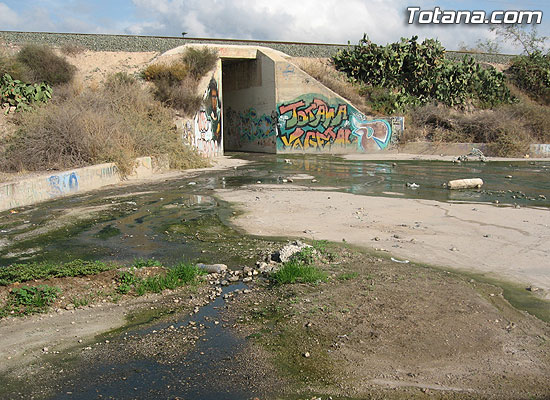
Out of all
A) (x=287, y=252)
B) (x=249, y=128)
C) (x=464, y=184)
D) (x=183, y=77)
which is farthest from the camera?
(x=249, y=128)

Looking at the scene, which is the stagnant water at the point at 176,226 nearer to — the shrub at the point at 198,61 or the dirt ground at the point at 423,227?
the dirt ground at the point at 423,227

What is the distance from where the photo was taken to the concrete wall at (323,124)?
27328 mm

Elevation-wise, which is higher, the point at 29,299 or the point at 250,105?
the point at 250,105

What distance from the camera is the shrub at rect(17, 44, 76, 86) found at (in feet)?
74.3

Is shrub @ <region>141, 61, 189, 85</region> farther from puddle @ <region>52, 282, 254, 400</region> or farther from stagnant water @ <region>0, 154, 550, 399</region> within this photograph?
puddle @ <region>52, 282, 254, 400</region>

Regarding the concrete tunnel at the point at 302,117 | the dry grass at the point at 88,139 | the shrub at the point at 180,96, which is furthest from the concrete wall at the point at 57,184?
the concrete tunnel at the point at 302,117

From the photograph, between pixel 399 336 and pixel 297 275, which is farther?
pixel 297 275

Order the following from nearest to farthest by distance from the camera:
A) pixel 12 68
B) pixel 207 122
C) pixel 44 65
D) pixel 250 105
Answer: pixel 12 68 → pixel 44 65 → pixel 207 122 → pixel 250 105

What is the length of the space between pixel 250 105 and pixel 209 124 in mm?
4986

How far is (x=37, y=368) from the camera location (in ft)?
13.4

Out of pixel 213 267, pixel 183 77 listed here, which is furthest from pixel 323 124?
pixel 213 267

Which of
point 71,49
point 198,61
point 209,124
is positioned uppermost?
point 71,49

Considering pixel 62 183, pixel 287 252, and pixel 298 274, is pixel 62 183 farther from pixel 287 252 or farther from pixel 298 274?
pixel 298 274

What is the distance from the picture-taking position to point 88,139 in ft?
50.1
